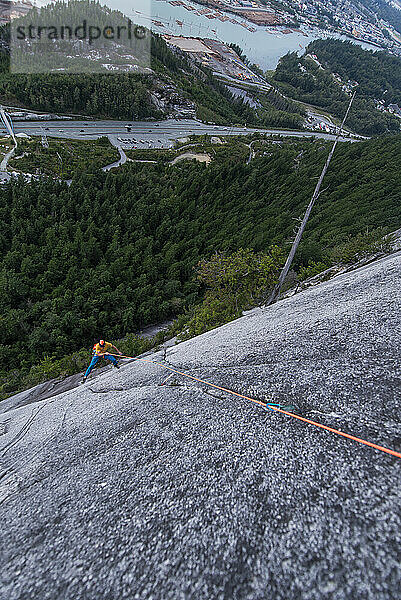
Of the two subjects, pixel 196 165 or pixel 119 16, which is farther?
pixel 119 16

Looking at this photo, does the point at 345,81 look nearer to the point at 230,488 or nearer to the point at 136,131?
the point at 136,131

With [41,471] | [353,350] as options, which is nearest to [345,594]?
[353,350]

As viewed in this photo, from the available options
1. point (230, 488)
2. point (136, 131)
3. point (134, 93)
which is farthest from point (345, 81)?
point (230, 488)

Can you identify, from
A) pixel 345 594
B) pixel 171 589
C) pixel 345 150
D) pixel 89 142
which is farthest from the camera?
pixel 89 142

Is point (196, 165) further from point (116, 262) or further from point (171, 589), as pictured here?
point (171, 589)

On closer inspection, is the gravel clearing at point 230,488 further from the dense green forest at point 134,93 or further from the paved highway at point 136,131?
the dense green forest at point 134,93

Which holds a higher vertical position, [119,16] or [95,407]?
[119,16]

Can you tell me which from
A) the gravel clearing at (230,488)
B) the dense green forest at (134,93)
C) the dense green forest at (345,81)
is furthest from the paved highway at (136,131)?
the gravel clearing at (230,488)
